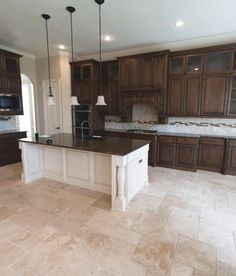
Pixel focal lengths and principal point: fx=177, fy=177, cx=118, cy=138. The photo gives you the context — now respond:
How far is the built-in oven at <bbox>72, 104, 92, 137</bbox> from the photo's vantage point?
5.10 meters

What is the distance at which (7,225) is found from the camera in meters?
2.28

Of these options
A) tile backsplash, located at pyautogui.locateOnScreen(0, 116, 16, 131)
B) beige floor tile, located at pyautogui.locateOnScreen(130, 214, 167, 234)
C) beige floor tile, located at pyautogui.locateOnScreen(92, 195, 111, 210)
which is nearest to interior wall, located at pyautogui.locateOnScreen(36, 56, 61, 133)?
tile backsplash, located at pyautogui.locateOnScreen(0, 116, 16, 131)

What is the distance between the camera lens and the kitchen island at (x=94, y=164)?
2.59m

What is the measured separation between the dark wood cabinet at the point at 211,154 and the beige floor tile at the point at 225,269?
2781mm

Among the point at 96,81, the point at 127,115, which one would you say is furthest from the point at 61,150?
the point at 96,81

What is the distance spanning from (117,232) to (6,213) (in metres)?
1.64

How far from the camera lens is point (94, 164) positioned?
3102mm

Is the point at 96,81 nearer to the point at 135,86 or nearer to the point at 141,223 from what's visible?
the point at 135,86

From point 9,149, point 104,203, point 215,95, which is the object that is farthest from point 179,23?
point 9,149

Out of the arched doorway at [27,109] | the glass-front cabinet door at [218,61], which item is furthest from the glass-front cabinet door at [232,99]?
the arched doorway at [27,109]

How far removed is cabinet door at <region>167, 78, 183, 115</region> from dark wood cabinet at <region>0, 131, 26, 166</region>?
161 inches

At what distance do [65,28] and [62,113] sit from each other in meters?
2.43

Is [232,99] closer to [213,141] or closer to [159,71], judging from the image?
[213,141]

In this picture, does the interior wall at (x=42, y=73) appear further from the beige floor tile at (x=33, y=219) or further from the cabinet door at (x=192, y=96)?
the beige floor tile at (x=33, y=219)
